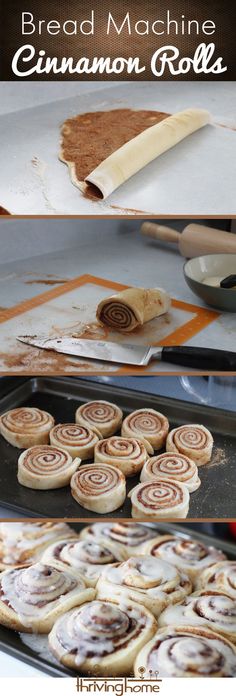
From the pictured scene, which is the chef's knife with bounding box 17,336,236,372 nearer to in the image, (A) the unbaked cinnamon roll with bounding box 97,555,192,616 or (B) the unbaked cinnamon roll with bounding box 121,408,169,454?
(B) the unbaked cinnamon roll with bounding box 121,408,169,454

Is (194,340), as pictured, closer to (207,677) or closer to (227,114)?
(227,114)

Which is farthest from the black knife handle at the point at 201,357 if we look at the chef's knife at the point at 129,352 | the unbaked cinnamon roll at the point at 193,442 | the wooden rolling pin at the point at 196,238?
A: the unbaked cinnamon roll at the point at 193,442

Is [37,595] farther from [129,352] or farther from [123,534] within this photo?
[129,352]

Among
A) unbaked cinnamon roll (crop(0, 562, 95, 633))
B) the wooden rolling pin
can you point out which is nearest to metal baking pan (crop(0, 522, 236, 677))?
unbaked cinnamon roll (crop(0, 562, 95, 633))

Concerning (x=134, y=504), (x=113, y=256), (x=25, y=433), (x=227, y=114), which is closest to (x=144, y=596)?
(x=134, y=504)

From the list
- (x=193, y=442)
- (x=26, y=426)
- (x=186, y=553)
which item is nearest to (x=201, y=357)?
(x=193, y=442)
